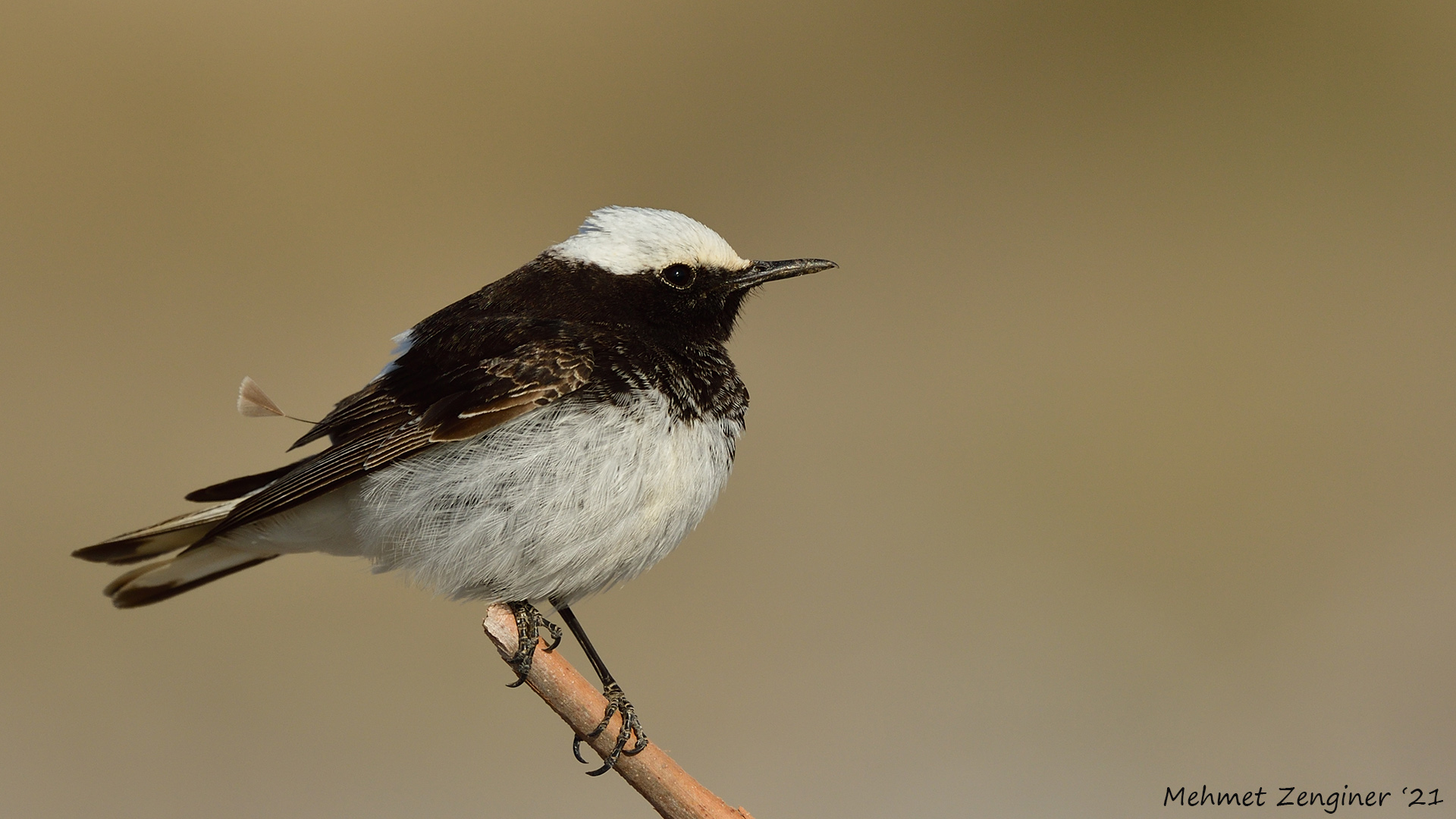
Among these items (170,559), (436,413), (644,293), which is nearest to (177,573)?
(170,559)

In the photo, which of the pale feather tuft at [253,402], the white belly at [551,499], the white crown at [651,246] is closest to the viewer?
the white belly at [551,499]

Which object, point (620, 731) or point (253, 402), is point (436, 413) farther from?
point (620, 731)

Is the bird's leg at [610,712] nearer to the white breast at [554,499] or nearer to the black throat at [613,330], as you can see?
the white breast at [554,499]

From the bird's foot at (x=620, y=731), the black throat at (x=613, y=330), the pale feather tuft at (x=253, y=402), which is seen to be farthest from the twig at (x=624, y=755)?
the pale feather tuft at (x=253, y=402)

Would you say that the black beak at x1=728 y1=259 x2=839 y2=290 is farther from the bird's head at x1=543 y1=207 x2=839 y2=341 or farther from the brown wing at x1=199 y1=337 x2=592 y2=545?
the brown wing at x1=199 y1=337 x2=592 y2=545

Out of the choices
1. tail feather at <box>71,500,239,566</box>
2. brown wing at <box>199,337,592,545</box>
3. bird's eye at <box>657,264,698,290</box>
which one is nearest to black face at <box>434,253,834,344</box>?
bird's eye at <box>657,264,698,290</box>

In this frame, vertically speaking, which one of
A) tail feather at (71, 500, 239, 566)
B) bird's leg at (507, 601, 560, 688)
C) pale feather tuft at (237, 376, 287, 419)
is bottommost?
bird's leg at (507, 601, 560, 688)

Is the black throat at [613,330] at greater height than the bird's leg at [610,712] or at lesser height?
greater
